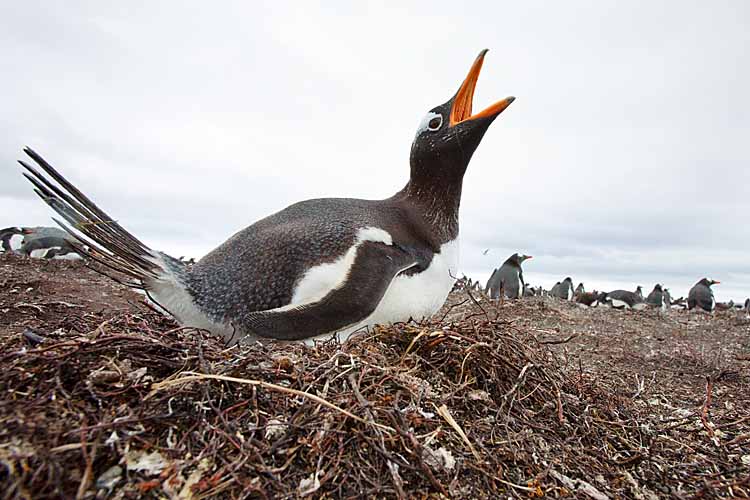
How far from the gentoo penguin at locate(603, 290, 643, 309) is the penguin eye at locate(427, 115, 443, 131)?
62.5 feet

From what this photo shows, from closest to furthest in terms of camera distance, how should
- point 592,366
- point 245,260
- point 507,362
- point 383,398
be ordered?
point 383,398 < point 507,362 < point 245,260 < point 592,366

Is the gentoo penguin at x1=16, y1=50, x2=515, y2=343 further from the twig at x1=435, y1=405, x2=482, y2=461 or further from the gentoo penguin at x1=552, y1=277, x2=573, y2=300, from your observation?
the gentoo penguin at x1=552, y1=277, x2=573, y2=300

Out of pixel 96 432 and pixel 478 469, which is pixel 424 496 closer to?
pixel 478 469

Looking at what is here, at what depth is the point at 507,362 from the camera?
2139 mm

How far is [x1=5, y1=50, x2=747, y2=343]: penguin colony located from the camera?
243cm

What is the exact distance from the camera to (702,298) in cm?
2020

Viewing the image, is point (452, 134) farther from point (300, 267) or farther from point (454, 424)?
point (454, 424)

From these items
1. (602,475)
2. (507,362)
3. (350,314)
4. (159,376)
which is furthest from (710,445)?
(159,376)

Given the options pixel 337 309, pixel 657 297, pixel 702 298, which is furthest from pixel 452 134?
pixel 657 297

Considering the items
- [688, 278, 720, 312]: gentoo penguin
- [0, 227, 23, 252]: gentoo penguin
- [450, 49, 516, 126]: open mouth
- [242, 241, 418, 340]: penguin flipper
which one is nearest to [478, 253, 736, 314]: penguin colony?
[688, 278, 720, 312]: gentoo penguin

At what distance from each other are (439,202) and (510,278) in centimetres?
1367

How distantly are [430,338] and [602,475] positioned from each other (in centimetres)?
85

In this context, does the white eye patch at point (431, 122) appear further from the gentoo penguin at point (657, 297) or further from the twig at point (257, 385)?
the gentoo penguin at point (657, 297)

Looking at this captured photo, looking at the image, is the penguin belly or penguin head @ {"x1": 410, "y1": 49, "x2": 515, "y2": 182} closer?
the penguin belly
